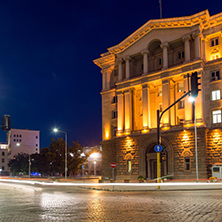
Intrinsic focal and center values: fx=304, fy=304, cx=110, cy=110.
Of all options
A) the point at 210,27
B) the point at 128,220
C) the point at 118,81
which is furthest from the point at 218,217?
the point at 118,81

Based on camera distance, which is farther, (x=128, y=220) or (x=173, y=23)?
(x=173, y=23)

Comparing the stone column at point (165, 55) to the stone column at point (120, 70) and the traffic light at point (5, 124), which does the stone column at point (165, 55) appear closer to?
the stone column at point (120, 70)

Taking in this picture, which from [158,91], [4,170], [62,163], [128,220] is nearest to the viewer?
[128,220]

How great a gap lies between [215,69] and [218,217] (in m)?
39.1

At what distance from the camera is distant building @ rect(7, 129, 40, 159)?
553ft

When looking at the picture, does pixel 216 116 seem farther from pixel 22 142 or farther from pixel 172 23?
pixel 22 142

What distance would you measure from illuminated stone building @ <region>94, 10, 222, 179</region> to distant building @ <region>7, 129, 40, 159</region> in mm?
120965

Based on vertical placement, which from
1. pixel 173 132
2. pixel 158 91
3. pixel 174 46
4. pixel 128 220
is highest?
pixel 174 46

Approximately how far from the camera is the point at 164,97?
49500 millimetres

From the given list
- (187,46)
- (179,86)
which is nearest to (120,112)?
(179,86)

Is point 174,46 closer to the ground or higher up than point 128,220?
higher up

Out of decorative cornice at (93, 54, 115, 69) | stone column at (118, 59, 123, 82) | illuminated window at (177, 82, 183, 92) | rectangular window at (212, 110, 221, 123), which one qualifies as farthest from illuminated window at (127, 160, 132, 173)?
decorative cornice at (93, 54, 115, 69)

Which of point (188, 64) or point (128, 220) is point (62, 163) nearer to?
point (188, 64)

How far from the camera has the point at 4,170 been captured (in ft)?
572
